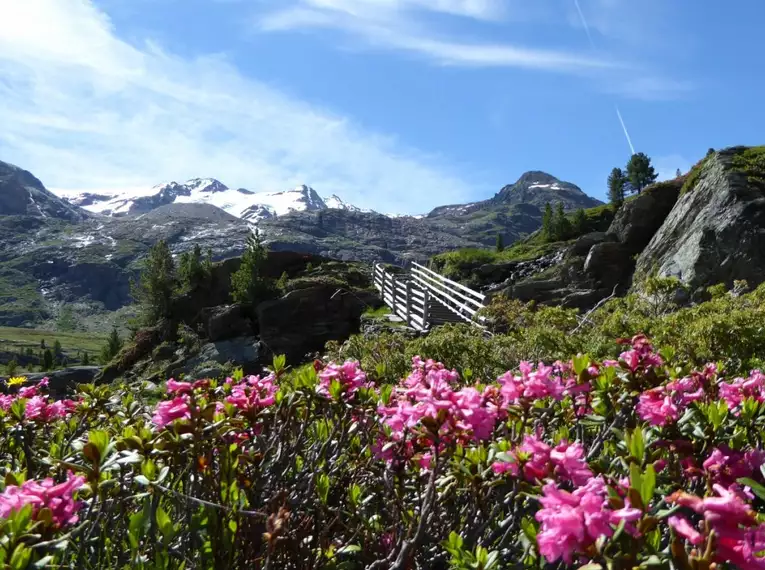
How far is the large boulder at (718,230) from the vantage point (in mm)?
11492

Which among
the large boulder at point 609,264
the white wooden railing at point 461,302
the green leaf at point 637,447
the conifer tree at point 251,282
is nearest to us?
the green leaf at point 637,447

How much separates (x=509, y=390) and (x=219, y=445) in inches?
42.6

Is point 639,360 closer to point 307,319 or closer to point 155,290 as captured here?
point 307,319

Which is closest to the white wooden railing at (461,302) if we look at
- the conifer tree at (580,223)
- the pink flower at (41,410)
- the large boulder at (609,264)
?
the large boulder at (609,264)

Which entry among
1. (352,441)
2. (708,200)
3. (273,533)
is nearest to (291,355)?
(708,200)

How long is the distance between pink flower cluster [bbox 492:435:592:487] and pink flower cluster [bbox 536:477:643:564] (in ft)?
0.87

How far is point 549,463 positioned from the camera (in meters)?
1.38

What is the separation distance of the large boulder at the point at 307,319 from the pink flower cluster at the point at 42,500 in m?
18.6

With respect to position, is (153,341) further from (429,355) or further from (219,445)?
(219,445)

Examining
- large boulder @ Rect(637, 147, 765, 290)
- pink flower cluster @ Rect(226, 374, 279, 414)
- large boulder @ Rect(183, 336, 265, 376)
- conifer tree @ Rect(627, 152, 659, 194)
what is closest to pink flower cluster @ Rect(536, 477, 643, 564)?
pink flower cluster @ Rect(226, 374, 279, 414)

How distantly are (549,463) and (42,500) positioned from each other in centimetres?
119

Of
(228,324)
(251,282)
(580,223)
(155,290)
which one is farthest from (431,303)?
(155,290)

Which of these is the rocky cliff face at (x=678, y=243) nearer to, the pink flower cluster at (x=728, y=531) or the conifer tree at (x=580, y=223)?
the conifer tree at (x=580, y=223)

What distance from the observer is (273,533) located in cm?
122
